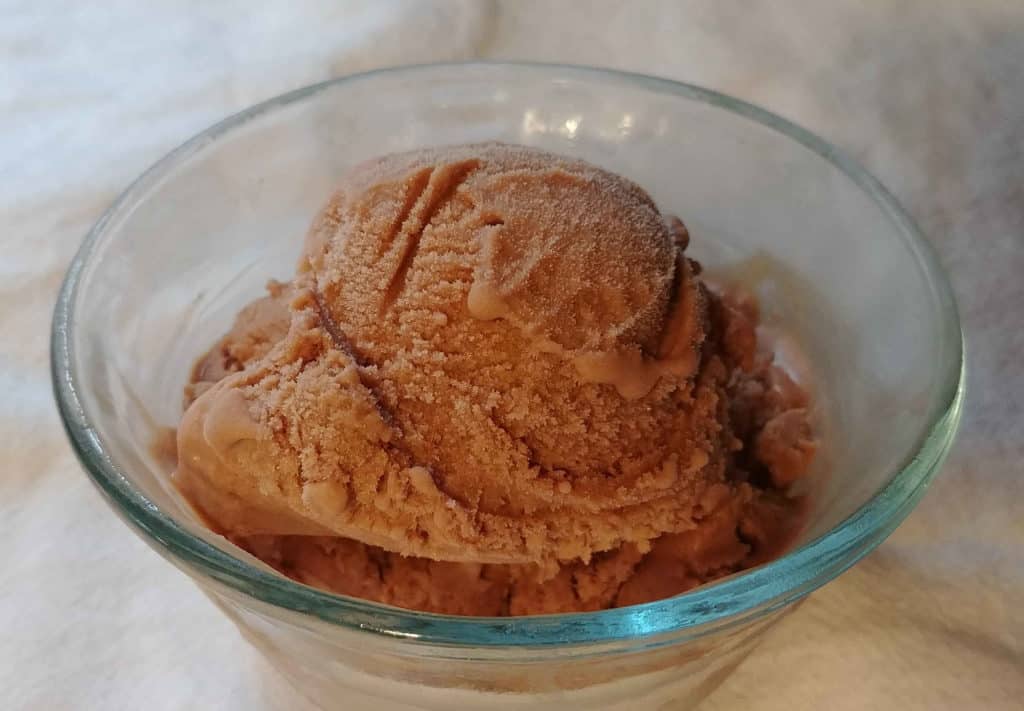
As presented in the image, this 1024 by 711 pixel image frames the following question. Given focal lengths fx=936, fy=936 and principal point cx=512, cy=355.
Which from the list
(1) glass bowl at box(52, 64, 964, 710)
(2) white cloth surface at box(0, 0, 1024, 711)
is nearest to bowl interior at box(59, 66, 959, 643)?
(1) glass bowl at box(52, 64, 964, 710)

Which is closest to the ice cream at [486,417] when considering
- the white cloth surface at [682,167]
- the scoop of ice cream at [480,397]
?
the scoop of ice cream at [480,397]

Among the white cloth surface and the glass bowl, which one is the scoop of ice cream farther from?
the white cloth surface

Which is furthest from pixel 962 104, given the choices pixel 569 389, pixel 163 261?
pixel 163 261

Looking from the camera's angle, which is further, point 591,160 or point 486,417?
point 591,160

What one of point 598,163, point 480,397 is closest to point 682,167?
point 598,163

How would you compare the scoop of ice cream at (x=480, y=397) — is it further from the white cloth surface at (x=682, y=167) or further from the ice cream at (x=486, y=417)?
the white cloth surface at (x=682, y=167)

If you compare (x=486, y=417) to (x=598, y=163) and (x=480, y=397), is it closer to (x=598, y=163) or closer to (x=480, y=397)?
(x=480, y=397)
